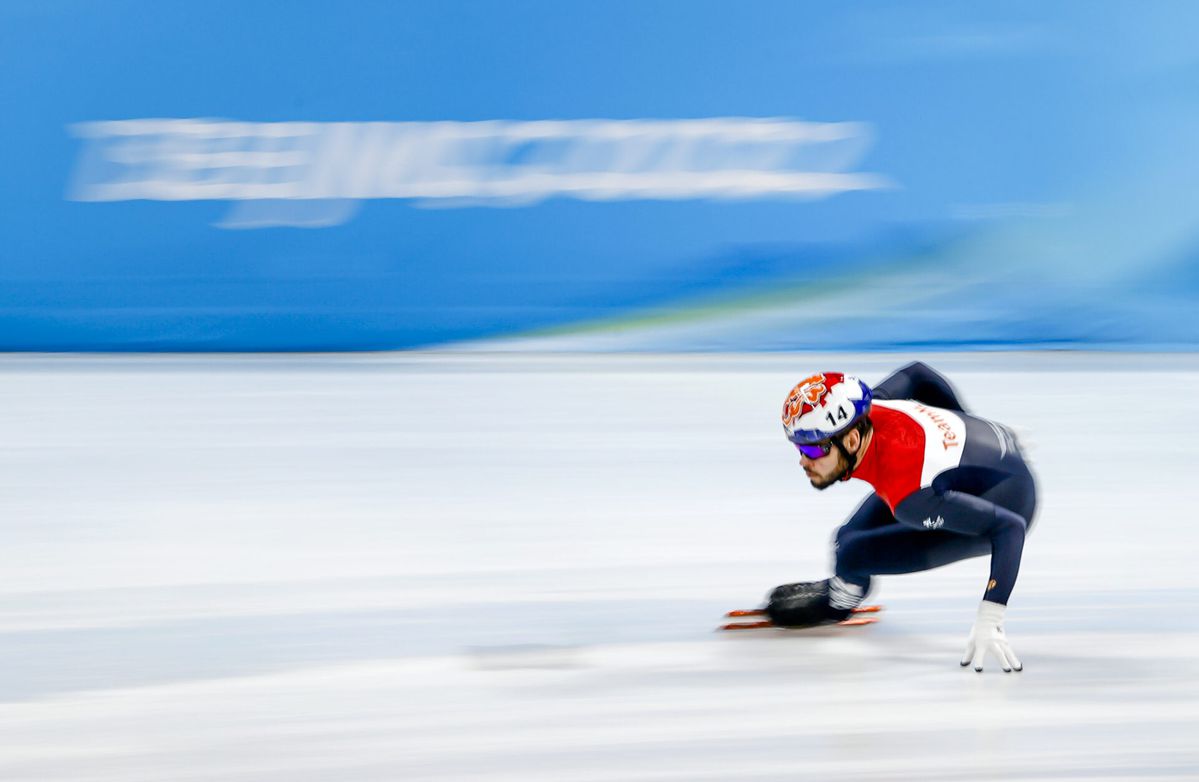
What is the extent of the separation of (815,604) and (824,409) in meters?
0.50

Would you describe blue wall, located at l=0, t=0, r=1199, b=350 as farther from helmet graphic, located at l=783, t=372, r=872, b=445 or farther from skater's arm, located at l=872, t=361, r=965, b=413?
helmet graphic, located at l=783, t=372, r=872, b=445

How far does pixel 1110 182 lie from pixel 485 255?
3447 millimetres

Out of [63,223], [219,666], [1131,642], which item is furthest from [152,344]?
[1131,642]

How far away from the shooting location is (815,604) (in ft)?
8.10

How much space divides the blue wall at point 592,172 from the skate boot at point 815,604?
17.5 feet

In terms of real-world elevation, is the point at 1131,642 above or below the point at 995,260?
below

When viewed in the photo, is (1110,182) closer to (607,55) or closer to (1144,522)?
(607,55)

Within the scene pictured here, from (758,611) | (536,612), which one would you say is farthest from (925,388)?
(536,612)

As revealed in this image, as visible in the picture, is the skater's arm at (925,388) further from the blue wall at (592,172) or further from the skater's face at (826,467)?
the blue wall at (592,172)

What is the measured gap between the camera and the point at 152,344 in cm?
773

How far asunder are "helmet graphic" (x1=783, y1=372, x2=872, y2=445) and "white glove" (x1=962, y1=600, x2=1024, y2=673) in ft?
1.18

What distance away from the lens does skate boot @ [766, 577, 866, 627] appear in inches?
Result: 97.0

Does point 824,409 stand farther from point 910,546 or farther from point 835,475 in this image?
point 910,546

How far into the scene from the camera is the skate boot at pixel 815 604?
2465mm
